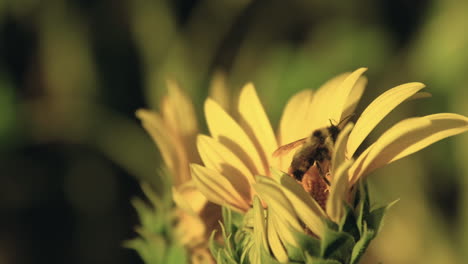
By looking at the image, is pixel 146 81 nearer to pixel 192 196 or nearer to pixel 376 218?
pixel 192 196

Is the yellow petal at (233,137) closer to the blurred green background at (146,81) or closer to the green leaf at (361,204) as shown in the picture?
the green leaf at (361,204)

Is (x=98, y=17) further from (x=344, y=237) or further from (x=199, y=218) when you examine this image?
(x=344, y=237)

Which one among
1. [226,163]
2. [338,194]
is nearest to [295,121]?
[226,163]

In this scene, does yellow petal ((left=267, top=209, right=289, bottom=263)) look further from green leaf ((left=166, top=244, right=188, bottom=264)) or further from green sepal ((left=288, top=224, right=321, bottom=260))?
green leaf ((left=166, top=244, right=188, bottom=264))

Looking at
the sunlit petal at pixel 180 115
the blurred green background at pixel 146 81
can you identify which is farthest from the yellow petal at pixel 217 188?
the blurred green background at pixel 146 81

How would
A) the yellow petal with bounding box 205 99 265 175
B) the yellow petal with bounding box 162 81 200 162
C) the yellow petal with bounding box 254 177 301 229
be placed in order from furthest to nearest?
the yellow petal with bounding box 162 81 200 162 < the yellow petal with bounding box 205 99 265 175 < the yellow petal with bounding box 254 177 301 229

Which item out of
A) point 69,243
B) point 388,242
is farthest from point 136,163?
point 388,242

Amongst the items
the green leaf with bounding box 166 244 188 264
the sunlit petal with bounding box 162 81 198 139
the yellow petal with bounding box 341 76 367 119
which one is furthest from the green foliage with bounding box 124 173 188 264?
the yellow petal with bounding box 341 76 367 119
